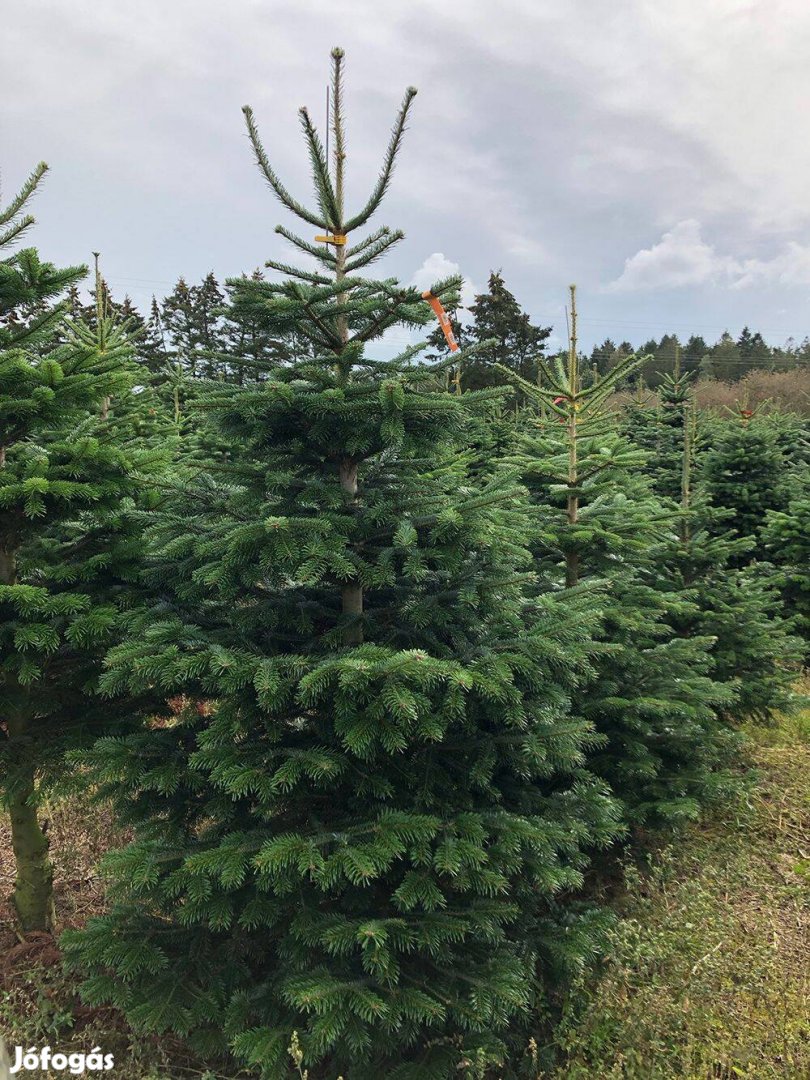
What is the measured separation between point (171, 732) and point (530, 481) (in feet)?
11.6

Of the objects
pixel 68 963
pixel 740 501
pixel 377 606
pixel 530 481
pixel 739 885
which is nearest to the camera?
pixel 68 963

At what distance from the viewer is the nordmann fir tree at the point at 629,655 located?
163 inches

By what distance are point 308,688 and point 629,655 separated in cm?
261

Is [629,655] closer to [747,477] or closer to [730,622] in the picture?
[730,622]

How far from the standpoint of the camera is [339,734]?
262 cm

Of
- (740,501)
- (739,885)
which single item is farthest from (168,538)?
(740,501)

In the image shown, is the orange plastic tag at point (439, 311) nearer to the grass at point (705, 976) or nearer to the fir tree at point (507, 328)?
the grass at point (705, 976)

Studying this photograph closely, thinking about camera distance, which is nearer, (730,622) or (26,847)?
(26,847)

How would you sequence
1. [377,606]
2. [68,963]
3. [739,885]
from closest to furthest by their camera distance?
[68,963] → [377,606] → [739,885]

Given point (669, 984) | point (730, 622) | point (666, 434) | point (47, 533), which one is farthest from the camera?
point (666, 434)

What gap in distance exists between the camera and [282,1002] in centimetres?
268

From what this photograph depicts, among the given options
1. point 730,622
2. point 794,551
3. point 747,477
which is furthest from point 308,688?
point 747,477

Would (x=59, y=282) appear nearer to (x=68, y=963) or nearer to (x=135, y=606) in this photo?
(x=135, y=606)

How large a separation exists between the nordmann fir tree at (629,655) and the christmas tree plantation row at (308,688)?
667 millimetres
